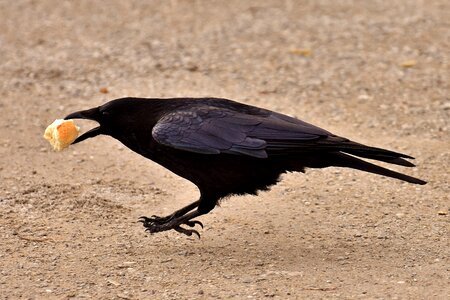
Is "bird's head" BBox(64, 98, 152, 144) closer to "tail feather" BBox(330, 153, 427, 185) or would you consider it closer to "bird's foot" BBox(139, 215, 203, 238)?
"bird's foot" BBox(139, 215, 203, 238)

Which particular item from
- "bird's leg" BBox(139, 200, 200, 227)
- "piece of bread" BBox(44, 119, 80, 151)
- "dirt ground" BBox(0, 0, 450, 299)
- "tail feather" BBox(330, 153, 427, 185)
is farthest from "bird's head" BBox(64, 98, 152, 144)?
"tail feather" BBox(330, 153, 427, 185)

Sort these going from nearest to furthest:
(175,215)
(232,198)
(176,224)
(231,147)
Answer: (231,147) < (176,224) < (175,215) < (232,198)

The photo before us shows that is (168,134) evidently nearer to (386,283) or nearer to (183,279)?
(183,279)

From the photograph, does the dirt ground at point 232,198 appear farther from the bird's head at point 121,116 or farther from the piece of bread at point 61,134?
the bird's head at point 121,116

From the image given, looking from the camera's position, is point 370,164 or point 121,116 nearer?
point 370,164

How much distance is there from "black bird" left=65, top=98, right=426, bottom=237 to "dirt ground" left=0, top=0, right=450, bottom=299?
0.44 metres

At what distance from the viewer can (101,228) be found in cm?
599

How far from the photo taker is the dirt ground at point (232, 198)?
17.2 ft

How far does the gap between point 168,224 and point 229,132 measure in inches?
28.0

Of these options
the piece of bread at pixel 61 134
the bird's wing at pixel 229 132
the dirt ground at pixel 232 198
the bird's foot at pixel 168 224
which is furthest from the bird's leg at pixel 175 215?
the piece of bread at pixel 61 134

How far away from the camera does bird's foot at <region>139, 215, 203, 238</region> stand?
5699mm

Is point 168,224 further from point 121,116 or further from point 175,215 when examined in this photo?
point 121,116

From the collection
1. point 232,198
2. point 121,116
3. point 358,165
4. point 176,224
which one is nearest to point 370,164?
point 358,165

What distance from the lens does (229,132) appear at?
548 cm
